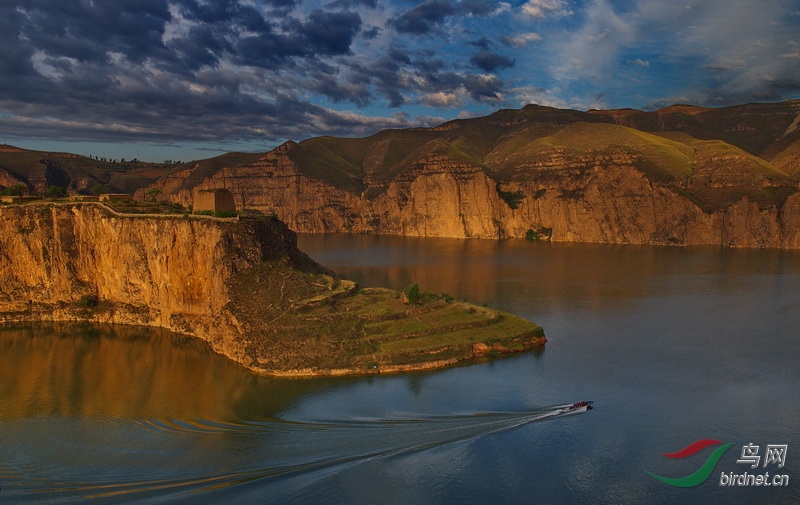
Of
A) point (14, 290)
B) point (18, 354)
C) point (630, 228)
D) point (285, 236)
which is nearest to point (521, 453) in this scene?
point (285, 236)

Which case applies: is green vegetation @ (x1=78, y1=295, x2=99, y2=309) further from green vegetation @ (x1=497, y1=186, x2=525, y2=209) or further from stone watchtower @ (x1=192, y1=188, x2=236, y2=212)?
green vegetation @ (x1=497, y1=186, x2=525, y2=209)

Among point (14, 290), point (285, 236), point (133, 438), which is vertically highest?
point (285, 236)

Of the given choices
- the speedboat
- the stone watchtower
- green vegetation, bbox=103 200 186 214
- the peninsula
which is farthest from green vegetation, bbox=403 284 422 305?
green vegetation, bbox=103 200 186 214

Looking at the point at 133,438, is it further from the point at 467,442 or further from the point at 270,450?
the point at 467,442

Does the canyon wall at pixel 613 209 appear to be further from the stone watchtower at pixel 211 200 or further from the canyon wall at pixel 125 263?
the canyon wall at pixel 125 263

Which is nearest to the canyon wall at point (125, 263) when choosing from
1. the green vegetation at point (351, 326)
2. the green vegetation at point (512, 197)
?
the green vegetation at point (351, 326)

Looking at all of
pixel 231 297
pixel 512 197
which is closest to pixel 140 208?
pixel 231 297

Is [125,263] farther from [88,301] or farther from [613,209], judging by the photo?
[613,209]
